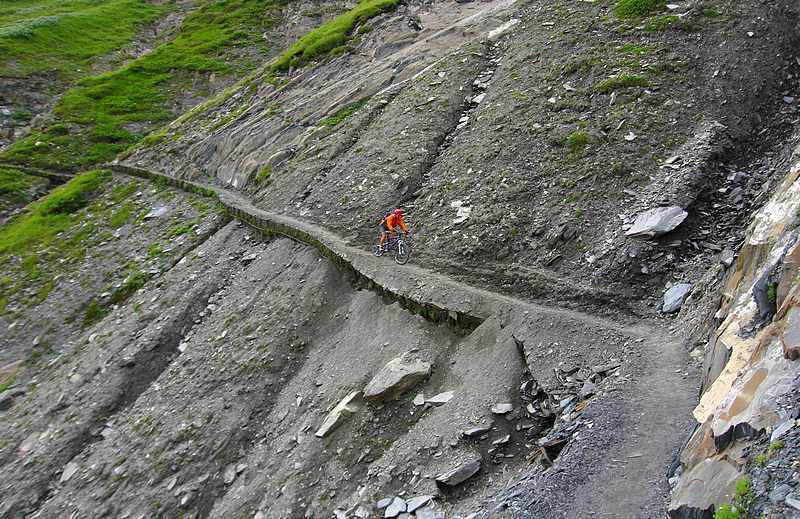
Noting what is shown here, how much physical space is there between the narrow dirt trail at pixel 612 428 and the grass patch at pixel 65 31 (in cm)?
9478

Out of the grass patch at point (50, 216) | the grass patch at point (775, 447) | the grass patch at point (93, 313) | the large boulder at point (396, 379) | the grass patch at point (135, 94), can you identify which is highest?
the grass patch at point (135, 94)

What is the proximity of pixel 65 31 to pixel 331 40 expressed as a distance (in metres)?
79.5

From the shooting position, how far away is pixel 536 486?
1282 cm

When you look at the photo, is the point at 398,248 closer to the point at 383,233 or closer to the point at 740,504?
the point at 383,233

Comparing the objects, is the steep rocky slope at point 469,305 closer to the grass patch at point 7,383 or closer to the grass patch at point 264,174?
the grass patch at point 7,383

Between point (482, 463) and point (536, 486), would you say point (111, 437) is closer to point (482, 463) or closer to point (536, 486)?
point (482, 463)

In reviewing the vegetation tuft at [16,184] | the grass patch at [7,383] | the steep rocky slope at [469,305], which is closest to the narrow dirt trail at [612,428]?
the steep rocky slope at [469,305]

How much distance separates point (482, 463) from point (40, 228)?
50164 mm

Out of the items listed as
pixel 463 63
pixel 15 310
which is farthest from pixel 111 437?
pixel 463 63

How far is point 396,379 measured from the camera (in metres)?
19.7

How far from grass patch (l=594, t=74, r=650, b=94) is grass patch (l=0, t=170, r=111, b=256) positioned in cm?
4361

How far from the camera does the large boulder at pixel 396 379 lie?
1961 centimetres

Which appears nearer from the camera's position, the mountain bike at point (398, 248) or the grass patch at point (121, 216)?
the mountain bike at point (398, 248)

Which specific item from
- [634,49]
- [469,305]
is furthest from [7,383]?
[634,49]
